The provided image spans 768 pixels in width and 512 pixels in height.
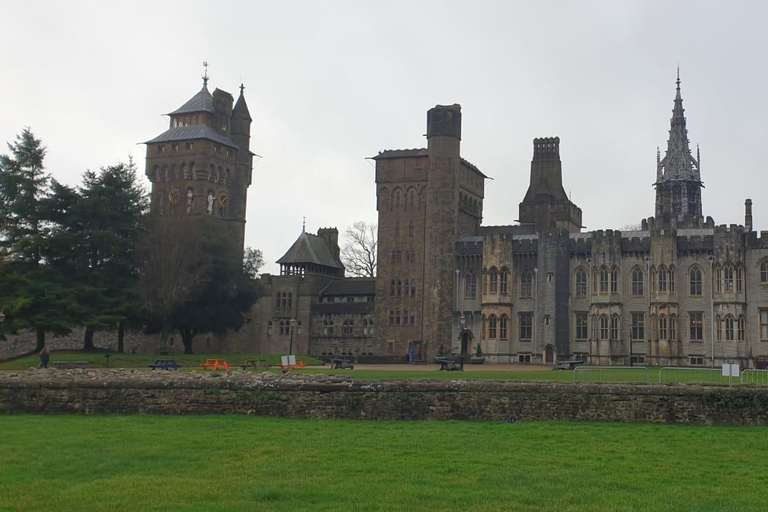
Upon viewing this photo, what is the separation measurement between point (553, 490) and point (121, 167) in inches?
2086

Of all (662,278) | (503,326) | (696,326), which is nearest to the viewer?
(696,326)

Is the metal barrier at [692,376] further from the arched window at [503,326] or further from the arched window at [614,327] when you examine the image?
the arched window at [503,326]

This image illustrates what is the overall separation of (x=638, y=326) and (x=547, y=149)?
2017 centimetres

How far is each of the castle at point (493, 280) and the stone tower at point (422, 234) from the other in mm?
104

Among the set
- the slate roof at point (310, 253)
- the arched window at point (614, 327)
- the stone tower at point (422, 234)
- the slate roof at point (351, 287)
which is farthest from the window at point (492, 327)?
the slate roof at point (310, 253)

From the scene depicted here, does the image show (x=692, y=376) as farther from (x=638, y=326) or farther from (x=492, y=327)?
(x=492, y=327)

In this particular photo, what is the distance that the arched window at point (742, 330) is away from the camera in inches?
2264

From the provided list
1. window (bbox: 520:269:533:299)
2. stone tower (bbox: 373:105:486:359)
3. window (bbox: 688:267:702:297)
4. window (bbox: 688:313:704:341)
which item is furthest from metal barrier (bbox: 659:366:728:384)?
stone tower (bbox: 373:105:486:359)

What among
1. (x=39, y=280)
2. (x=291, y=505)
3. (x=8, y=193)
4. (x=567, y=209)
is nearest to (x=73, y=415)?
(x=291, y=505)

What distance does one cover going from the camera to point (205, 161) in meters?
83.2

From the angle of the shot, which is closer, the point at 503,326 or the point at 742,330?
the point at 742,330

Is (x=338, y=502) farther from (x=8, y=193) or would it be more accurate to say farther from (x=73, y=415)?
(x=8, y=193)

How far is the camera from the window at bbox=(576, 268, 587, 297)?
62.4 metres

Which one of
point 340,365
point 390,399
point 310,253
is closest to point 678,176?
point 310,253
